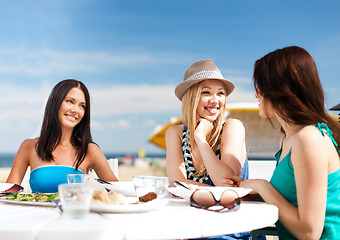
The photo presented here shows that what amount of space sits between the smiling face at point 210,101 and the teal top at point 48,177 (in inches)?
43.0

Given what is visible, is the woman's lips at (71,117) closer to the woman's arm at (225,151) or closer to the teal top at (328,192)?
the woman's arm at (225,151)

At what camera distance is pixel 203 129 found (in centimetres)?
241

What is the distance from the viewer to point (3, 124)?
53.8 metres

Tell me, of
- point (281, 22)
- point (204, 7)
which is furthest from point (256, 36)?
point (204, 7)

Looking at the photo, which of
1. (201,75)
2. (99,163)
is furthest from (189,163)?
(99,163)

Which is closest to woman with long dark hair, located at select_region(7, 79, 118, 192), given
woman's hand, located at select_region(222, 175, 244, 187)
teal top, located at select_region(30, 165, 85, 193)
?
teal top, located at select_region(30, 165, 85, 193)

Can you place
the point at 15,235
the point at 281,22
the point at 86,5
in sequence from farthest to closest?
the point at 86,5 < the point at 281,22 < the point at 15,235

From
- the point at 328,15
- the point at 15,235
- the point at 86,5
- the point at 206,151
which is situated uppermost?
the point at 86,5

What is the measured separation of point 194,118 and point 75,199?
1528 millimetres

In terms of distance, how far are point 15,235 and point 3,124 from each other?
57963mm

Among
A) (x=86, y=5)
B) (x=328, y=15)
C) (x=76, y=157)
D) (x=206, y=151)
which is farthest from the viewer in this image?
(x=86, y=5)

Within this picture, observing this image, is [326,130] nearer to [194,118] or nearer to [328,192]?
[328,192]

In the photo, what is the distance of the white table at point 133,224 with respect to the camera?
0.99 meters

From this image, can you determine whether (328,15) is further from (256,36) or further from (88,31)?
(88,31)
